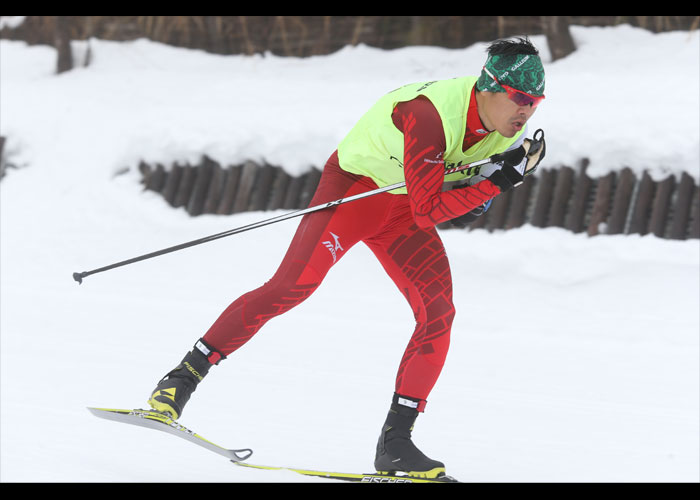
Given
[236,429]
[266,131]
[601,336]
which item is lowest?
[236,429]

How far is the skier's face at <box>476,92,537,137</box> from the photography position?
274cm

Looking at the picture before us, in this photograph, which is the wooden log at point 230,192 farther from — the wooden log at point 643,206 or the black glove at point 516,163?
the black glove at point 516,163

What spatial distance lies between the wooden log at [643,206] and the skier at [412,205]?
2.86 metres

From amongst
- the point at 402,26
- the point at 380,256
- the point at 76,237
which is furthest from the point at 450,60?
the point at 380,256

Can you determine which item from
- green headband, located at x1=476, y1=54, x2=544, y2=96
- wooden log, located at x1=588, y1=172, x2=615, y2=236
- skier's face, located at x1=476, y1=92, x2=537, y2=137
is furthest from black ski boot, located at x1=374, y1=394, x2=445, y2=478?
wooden log, located at x1=588, y1=172, x2=615, y2=236

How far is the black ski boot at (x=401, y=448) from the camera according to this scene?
9.50 feet

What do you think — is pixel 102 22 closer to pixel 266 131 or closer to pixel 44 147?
pixel 44 147

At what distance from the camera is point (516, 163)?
111 inches

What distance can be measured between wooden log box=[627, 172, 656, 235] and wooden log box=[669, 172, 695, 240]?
169 millimetres

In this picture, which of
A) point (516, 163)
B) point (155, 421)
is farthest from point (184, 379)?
point (516, 163)

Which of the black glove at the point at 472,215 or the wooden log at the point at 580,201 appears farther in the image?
the wooden log at the point at 580,201

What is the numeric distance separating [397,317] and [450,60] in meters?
3.42

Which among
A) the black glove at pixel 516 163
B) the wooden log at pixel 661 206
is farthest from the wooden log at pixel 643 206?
the black glove at pixel 516 163

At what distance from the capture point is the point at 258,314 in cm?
298
